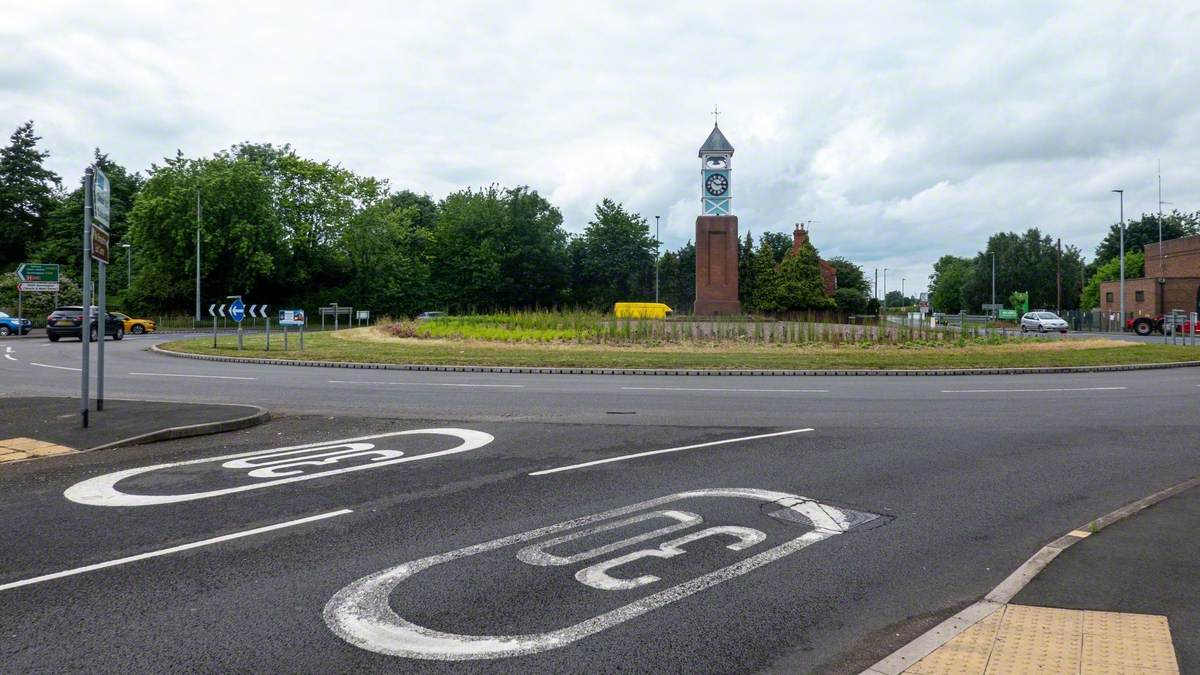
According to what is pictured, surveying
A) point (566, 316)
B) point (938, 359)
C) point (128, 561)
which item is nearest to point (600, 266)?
point (566, 316)

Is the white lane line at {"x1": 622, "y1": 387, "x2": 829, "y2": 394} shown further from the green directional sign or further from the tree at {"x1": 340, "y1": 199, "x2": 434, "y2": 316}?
the tree at {"x1": 340, "y1": 199, "x2": 434, "y2": 316}

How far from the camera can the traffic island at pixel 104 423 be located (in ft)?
30.9

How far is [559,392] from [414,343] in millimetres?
18988

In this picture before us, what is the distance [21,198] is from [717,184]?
66038mm

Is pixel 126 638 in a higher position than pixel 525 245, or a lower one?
lower

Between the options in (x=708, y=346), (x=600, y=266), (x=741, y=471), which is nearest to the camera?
(x=741, y=471)

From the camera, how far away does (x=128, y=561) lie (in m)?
5.20

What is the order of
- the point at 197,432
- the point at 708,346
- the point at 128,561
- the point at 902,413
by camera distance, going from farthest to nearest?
1. the point at 708,346
2. the point at 902,413
3. the point at 197,432
4. the point at 128,561

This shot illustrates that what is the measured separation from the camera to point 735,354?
27.4 meters

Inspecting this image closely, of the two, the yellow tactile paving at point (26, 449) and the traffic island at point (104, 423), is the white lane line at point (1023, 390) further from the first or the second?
the yellow tactile paving at point (26, 449)

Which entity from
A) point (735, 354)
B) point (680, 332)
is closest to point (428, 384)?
point (735, 354)

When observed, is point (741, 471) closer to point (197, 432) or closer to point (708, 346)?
A: point (197, 432)

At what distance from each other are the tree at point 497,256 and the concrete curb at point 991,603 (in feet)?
222

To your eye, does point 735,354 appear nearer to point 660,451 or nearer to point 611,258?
point 660,451
